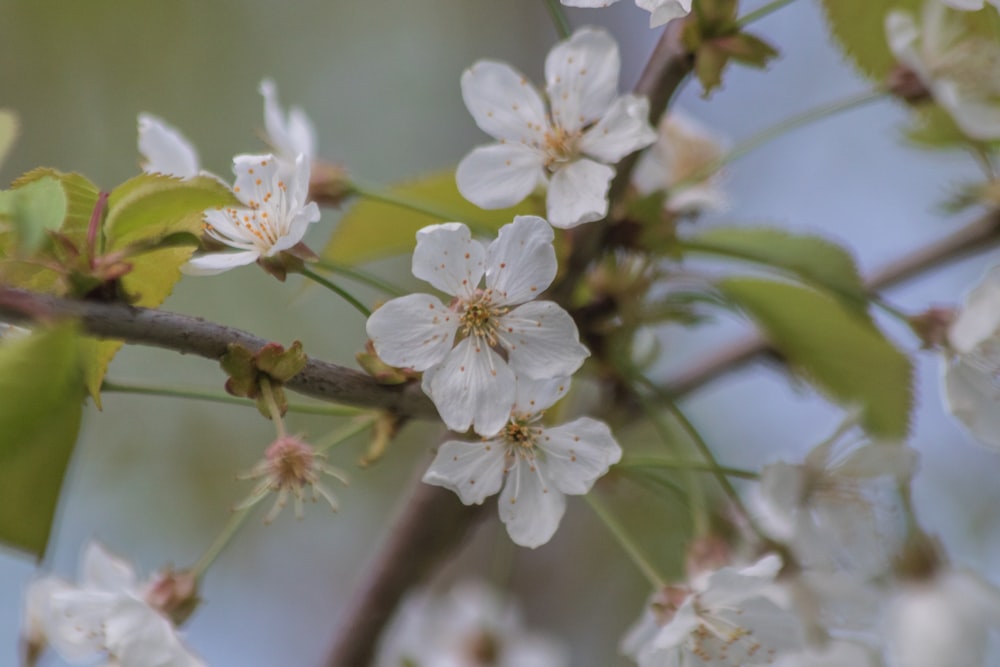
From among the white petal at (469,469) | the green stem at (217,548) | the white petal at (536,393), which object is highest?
the white petal at (536,393)

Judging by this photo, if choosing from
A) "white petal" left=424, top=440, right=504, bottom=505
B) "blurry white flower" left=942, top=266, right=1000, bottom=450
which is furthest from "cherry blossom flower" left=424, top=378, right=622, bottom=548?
"blurry white flower" left=942, top=266, right=1000, bottom=450

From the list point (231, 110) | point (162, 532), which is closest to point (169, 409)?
point (162, 532)

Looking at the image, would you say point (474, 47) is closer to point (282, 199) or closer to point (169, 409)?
point (169, 409)

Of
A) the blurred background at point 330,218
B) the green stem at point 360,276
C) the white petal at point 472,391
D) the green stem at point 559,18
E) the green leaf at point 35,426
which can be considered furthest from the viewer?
the blurred background at point 330,218

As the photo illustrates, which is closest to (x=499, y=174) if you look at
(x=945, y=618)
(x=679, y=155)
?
(x=679, y=155)

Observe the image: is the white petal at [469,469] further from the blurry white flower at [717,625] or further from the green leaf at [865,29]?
the green leaf at [865,29]

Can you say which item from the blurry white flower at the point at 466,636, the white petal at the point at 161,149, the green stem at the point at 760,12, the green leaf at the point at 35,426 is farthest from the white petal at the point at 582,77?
the blurry white flower at the point at 466,636
